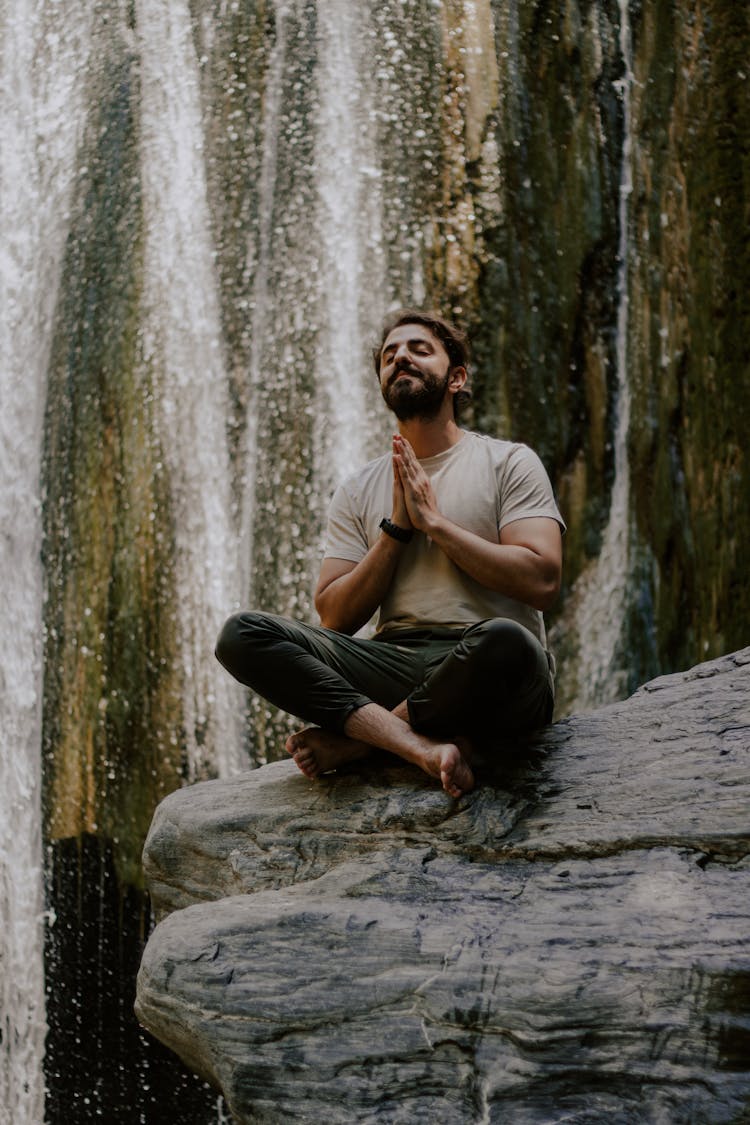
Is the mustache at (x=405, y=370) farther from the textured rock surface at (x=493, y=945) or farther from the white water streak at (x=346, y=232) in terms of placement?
the white water streak at (x=346, y=232)

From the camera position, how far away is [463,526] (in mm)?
2912

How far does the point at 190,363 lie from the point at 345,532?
2.40 metres

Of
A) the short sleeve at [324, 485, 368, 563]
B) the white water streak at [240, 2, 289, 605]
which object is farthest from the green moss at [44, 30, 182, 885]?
the short sleeve at [324, 485, 368, 563]

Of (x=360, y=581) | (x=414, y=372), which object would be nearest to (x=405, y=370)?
(x=414, y=372)

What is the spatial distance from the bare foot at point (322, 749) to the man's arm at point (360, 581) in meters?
0.30

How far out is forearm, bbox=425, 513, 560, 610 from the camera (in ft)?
8.95

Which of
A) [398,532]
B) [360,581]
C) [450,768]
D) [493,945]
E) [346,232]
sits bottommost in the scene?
[493,945]

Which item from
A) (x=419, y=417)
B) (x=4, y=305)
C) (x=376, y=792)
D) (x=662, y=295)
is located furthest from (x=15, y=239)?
(x=376, y=792)

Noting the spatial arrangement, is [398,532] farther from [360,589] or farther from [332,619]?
[332,619]

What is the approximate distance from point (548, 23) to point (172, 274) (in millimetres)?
2078

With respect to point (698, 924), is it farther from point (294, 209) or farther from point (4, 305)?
point (4, 305)

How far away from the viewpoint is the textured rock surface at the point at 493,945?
82.9 inches

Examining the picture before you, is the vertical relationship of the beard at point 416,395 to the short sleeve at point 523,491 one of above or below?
above

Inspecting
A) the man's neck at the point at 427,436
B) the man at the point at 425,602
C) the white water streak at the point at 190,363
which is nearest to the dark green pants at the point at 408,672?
the man at the point at 425,602
